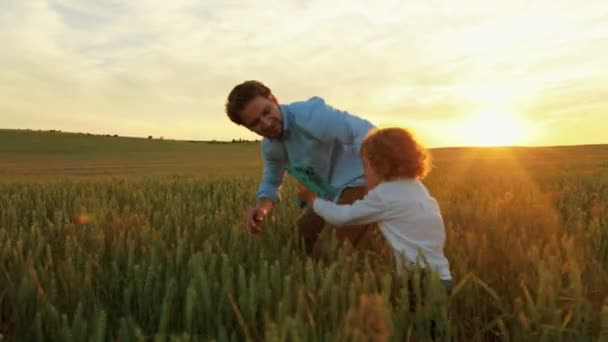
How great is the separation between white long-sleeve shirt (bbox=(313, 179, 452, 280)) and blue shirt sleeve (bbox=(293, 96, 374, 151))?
89 cm

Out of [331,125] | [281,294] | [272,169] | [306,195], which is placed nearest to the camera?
[281,294]

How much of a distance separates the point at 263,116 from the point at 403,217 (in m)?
1.24

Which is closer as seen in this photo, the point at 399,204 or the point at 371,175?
the point at 399,204

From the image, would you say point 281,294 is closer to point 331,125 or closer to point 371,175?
point 371,175

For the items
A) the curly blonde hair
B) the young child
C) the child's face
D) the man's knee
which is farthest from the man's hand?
the curly blonde hair

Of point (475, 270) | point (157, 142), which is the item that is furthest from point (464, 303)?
point (157, 142)

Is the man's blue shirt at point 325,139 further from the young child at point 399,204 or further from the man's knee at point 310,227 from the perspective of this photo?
the young child at point 399,204

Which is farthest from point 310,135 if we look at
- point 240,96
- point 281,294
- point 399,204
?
point 281,294

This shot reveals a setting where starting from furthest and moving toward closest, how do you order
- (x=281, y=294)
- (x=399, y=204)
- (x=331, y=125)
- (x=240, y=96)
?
(x=331, y=125), (x=240, y=96), (x=399, y=204), (x=281, y=294)

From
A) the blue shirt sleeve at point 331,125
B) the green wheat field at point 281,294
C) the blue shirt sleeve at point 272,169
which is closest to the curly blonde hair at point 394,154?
the green wheat field at point 281,294

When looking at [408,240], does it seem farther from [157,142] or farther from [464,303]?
[157,142]

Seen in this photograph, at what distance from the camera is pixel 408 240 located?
9.51 feet

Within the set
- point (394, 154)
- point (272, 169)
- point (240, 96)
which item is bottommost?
point (272, 169)

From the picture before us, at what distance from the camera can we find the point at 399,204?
2.91m
